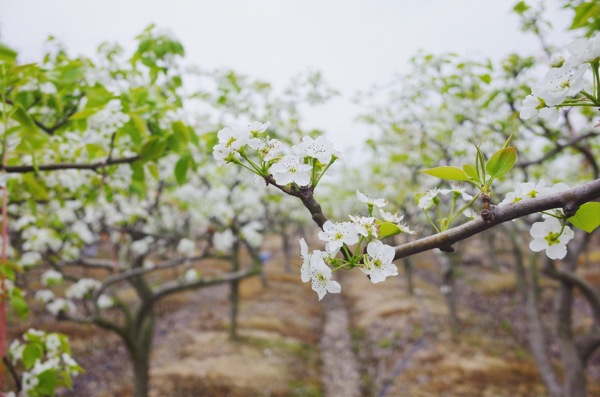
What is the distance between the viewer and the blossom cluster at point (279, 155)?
1106 mm

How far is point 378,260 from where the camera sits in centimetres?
109

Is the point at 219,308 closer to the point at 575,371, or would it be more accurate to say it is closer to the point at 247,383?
the point at 247,383

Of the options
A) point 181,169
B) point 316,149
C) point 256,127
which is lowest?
point 316,149

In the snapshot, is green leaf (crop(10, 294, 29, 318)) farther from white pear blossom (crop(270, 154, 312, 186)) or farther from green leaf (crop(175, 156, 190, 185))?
white pear blossom (crop(270, 154, 312, 186))

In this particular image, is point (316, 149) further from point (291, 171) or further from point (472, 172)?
point (472, 172)

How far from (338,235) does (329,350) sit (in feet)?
49.7

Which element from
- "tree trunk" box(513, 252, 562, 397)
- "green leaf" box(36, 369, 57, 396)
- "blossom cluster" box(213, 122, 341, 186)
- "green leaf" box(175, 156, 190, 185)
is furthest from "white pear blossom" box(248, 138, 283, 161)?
"tree trunk" box(513, 252, 562, 397)

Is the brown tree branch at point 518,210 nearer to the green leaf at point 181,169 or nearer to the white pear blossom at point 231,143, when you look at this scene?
the white pear blossom at point 231,143

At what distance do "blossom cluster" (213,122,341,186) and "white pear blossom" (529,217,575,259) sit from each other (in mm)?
711

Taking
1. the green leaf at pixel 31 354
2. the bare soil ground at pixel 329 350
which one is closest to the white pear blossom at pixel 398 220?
the green leaf at pixel 31 354

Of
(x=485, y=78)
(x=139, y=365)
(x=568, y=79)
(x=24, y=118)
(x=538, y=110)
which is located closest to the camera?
(x=568, y=79)

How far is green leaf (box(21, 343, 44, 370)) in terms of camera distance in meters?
2.26

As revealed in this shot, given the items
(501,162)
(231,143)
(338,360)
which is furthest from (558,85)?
(338,360)

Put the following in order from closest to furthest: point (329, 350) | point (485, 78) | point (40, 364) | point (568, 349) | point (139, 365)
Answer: point (40, 364) < point (485, 78) < point (568, 349) < point (139, 365) < point (329, 350)
